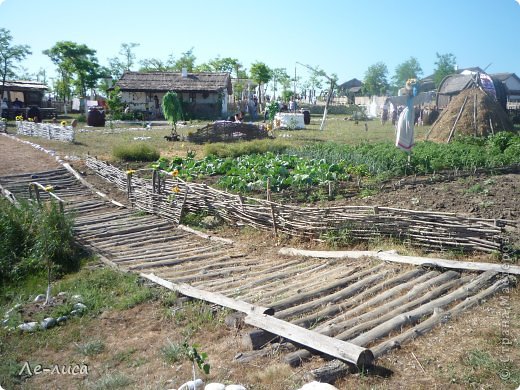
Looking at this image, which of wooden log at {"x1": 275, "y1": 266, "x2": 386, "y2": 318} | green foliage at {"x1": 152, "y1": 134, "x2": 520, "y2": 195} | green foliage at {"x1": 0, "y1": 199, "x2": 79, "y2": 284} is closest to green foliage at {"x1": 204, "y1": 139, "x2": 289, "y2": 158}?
green foliage at {"x1": 152, "y1": 134, "x2": 520, "y2": 195}

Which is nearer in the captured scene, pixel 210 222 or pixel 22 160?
pixel 210 222

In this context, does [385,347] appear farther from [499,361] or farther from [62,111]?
[62,111]

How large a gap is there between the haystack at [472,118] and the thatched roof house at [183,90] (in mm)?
16185

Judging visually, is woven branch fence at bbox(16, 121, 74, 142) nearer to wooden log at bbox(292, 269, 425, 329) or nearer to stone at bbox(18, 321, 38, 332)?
stone at bbox(18, 321, 38, 332)

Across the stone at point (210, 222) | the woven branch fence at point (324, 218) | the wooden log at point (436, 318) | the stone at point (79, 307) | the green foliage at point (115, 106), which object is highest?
the green foliage at point (115, 106)

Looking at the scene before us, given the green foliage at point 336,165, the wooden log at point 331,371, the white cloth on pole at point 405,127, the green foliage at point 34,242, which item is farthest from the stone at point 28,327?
the white cloth on pole at point 405,127

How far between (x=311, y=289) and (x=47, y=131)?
54.7 ft

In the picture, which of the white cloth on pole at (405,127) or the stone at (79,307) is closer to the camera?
the stone at (79,307)

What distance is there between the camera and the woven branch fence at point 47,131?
682 inches

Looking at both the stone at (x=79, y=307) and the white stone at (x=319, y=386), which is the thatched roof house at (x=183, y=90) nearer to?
the stone at (x=79, y=307)

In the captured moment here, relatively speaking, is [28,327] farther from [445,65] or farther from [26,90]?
[26,90]

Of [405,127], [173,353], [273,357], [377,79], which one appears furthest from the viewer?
[377,79]

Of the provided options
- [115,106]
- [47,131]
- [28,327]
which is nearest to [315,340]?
[28,327]

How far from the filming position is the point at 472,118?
53.6ft
